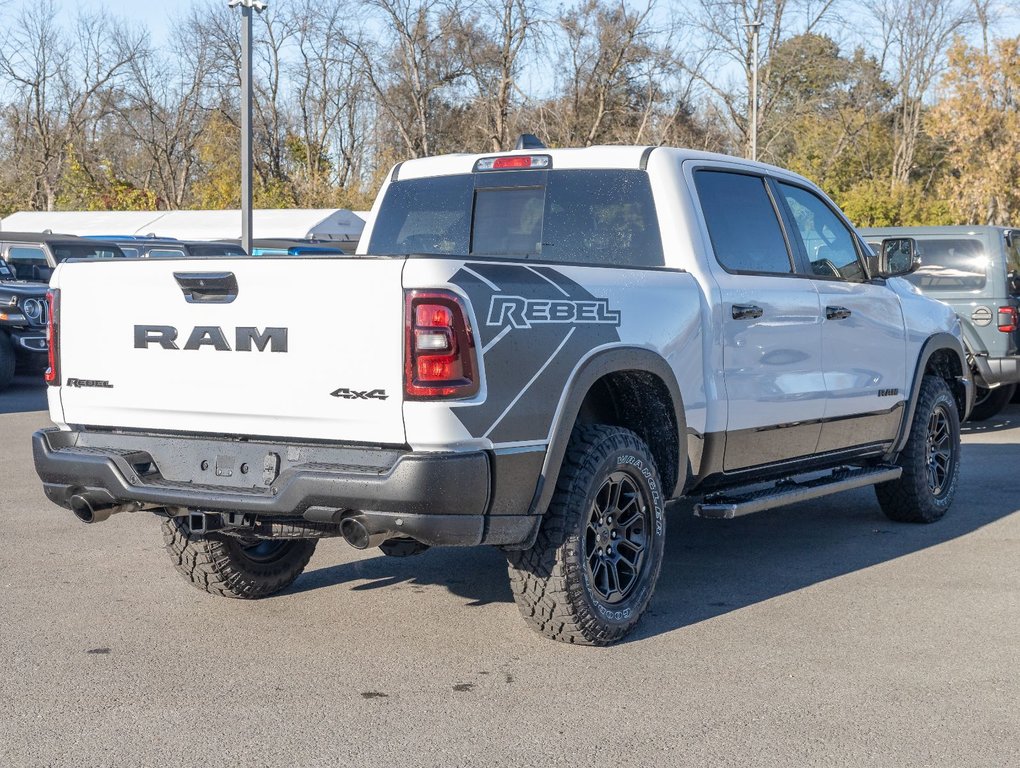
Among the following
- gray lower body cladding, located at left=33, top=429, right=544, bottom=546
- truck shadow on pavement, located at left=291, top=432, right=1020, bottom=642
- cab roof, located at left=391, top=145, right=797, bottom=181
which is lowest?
truck shadow on pavement, located at left=291, top=432, right=1020, bottom=642

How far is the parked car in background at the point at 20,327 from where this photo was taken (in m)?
15.1

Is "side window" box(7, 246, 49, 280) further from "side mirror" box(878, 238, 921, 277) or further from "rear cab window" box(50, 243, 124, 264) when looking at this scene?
"side mirror" box(878, 238, 921, 277)

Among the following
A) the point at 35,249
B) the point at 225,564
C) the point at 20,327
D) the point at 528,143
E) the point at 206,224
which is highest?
the point at 206,224

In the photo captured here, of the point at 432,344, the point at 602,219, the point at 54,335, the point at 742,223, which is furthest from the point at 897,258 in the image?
the point at 54,335

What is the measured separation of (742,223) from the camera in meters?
6.16

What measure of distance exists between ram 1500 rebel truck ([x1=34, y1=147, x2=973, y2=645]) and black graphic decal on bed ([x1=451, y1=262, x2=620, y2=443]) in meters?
0.01

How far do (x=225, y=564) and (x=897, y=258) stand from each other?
3.98 metres

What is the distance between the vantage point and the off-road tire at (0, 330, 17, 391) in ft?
49.4

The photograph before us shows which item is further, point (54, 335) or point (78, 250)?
point (78, 250)

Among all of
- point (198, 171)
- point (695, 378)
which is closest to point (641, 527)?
point (695, 378)

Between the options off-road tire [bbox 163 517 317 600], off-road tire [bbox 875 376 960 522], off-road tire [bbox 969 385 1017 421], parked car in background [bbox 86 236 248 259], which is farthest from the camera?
parked car in background [bbox 86 236 248 259]

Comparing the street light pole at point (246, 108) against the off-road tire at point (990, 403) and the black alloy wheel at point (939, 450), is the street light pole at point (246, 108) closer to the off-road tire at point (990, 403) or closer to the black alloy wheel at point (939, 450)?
the off-road tire at point (990, 403)

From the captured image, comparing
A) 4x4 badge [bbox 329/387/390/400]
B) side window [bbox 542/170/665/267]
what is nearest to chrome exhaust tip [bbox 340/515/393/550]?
4x4 badge [bbox 329/387/390/400]

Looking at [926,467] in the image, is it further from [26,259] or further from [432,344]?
[26,259]
